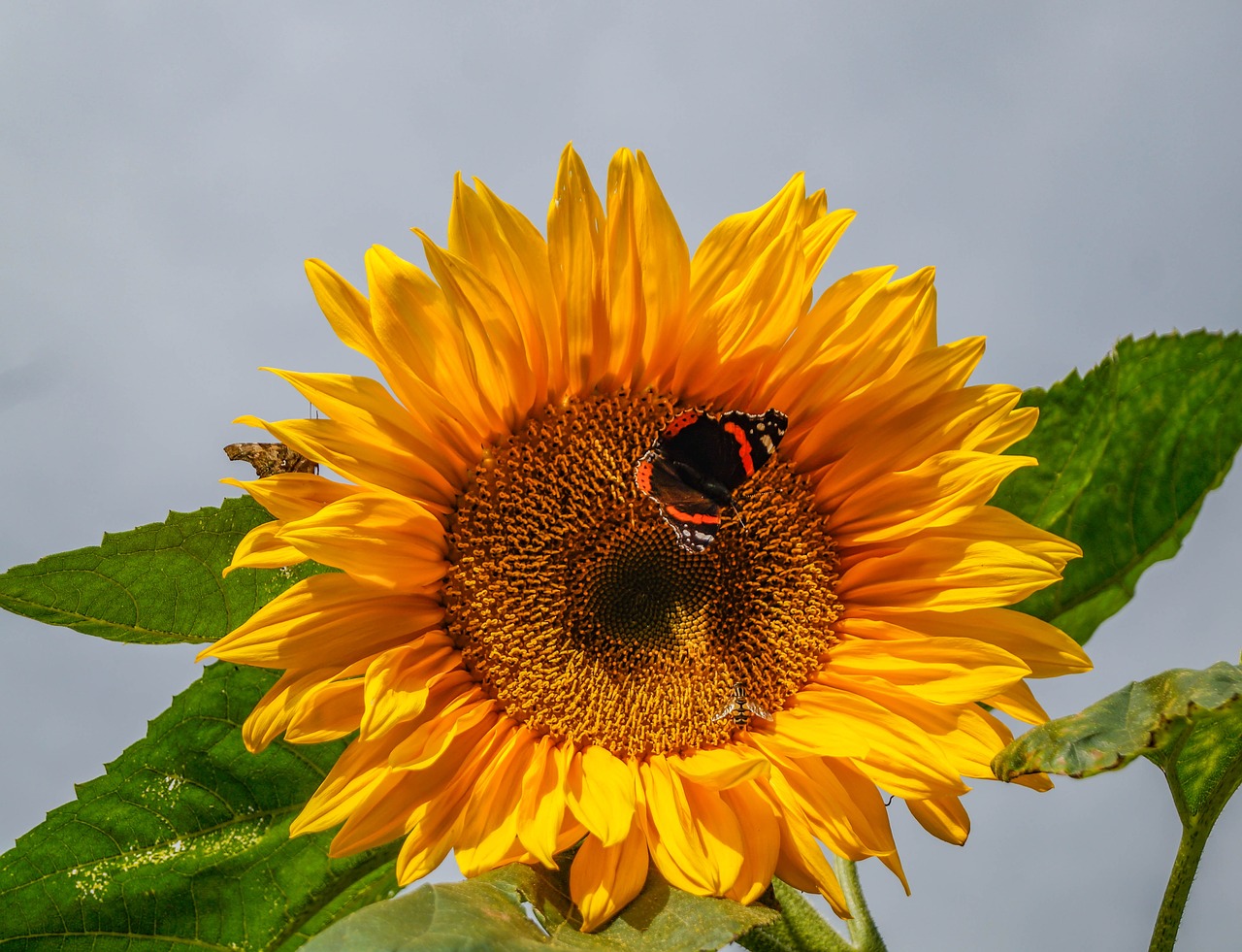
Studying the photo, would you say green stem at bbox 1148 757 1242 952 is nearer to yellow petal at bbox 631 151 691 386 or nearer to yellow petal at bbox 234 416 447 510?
yellow petal at bbox 631 151 691 386

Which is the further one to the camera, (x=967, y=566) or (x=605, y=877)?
(x=967, y=566)

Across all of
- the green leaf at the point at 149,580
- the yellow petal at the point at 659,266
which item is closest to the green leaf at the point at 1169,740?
the yellow petal at the point at 659,266

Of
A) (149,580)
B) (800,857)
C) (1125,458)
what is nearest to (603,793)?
(800,857)

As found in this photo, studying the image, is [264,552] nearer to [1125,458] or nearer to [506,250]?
[506,250]

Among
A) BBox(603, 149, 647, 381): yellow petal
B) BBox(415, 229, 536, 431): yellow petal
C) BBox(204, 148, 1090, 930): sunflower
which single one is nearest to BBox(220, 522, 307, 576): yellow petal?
BBox(204, 148, 1090, 930): sunflower

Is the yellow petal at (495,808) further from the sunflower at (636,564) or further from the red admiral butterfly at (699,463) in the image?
the red admiral butterfly at (699,463)

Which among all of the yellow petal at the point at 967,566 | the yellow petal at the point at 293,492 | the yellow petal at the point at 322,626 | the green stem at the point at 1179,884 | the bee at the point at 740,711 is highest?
the yellow petal at the point at 293,492
